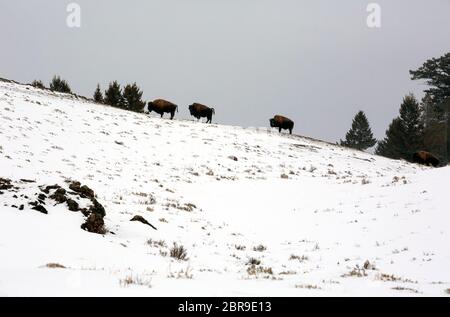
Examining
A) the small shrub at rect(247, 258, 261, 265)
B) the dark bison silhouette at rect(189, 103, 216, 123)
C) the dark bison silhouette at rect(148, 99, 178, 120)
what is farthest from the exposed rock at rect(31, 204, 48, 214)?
the dark bison silhouette at rect(189, 103, 216, 123)

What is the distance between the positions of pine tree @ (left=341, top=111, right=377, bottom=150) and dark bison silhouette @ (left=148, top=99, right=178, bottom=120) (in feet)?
134

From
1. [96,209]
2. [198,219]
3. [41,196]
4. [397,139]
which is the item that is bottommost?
[198,219]

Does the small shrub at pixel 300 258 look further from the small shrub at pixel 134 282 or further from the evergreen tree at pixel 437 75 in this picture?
the evergreen tree at pixel 437 75

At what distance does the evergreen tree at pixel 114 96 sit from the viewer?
4722 centimetres

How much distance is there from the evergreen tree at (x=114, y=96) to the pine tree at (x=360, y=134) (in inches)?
1612

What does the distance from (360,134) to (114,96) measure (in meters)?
42.9

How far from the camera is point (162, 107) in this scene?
4028cm

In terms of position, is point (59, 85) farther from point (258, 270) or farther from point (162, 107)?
point (258, 270)

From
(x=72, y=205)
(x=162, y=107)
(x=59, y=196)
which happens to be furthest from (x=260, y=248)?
(x=162, y=107)

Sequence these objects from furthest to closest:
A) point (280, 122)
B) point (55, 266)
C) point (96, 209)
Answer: point (280, 122), point (96, 209), point (55, 266)

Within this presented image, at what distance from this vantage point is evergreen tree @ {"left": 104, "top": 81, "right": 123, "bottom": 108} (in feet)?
155

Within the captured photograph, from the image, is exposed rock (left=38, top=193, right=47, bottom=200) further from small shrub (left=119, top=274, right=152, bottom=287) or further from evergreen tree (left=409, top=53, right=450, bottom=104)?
evergreen tree (left=409, top=53, right=450, bottom=104)

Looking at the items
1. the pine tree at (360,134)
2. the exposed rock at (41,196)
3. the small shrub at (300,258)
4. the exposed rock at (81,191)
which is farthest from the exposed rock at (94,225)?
the pine tree at (360,134)
